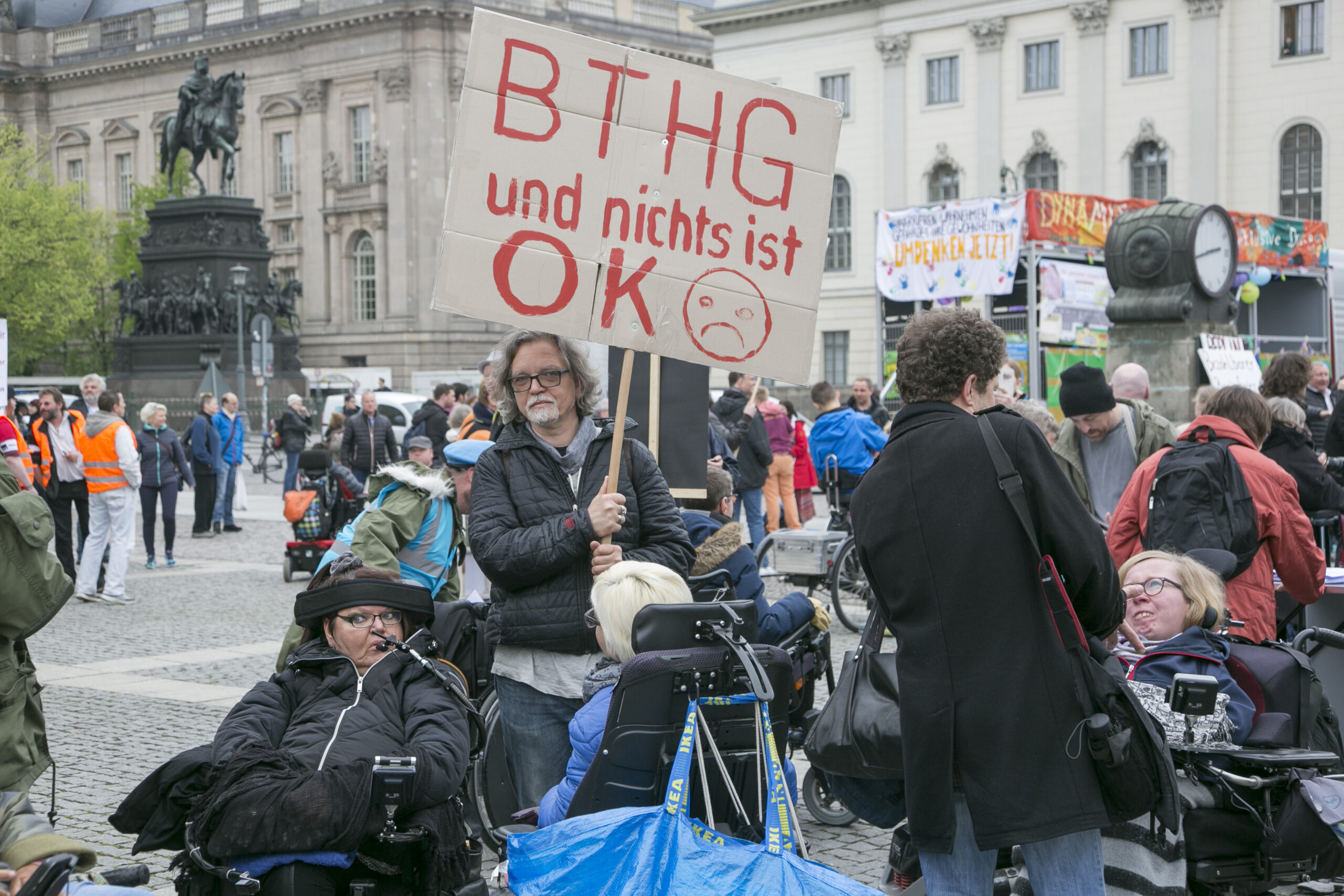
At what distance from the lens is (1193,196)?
153ft

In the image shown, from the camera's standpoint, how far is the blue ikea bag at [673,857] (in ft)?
10.6

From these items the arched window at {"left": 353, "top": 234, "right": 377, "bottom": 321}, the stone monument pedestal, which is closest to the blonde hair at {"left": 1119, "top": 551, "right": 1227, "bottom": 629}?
the stone monument pedestal

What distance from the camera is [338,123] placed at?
204 feet

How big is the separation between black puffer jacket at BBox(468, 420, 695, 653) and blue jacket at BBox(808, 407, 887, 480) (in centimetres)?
831

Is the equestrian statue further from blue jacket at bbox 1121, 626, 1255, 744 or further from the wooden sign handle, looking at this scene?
blue jacket at bbox 1121, 626, 1255, 744

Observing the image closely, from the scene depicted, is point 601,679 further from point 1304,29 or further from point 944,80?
point 944,80

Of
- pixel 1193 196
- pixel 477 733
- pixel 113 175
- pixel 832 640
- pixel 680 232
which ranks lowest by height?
pixel 832 640

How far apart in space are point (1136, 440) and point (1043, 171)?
4542 centimetres

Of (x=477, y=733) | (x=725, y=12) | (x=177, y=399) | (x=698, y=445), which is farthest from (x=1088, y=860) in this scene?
(x=725, y=12)

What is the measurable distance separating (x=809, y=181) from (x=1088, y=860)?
7.60ft

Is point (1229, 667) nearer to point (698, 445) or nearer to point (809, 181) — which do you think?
point (809, 181)

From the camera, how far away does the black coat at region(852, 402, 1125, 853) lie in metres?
3.10

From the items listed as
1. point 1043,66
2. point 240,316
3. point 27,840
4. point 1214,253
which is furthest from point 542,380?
point 1043,66

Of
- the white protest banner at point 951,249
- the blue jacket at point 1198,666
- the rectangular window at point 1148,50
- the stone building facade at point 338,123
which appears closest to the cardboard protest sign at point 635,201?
the blue jacket at point 1198,666
